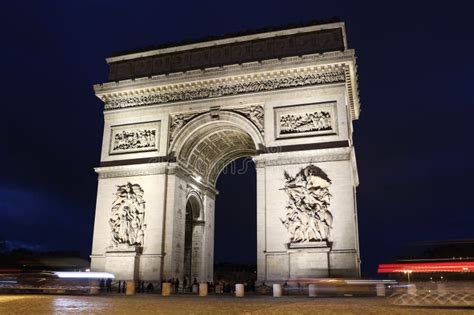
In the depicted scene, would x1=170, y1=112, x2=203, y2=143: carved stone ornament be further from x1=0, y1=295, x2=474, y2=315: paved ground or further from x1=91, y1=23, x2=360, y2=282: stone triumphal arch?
x1=0, y1=295, x2=474, y2=315: paved ground

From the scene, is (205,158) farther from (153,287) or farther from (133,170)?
(153,287)

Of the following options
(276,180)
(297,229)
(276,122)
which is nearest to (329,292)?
(297,229)

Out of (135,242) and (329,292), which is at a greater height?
(135,242)

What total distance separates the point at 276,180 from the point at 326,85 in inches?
221

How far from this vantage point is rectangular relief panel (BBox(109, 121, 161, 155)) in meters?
26.2

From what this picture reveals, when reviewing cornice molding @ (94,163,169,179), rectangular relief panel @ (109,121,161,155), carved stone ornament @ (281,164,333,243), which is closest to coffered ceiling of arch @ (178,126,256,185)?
cornice molding @ (94,163,169,179)

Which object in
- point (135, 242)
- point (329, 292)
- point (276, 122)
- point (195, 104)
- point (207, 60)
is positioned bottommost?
point (329, 292)

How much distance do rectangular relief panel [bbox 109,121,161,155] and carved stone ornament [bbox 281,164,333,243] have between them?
8.44 metres

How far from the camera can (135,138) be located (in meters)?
26.6

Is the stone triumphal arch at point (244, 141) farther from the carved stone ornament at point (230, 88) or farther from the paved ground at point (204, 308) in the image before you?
the paved ground at point (204, 308)

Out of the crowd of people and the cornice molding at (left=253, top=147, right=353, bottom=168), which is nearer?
the cornice molding at (left=253, top=147, right=353, bottom=168)

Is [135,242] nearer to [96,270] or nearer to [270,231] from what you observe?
[96,270]

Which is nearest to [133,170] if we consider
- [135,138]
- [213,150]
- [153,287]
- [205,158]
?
[135,138]

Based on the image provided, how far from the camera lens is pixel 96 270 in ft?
80.7
